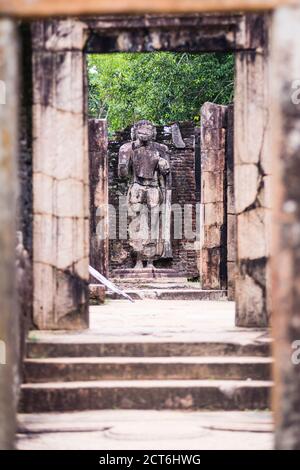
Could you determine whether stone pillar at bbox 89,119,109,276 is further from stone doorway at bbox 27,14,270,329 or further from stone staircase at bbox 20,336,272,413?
stone staircase at bbox 20,336,272,413

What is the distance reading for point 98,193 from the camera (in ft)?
40.5

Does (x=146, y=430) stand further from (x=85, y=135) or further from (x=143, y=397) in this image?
(x=85, y=135)

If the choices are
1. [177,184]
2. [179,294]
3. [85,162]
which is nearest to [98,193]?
[179,294]

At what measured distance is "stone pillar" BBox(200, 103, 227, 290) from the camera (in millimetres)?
11695

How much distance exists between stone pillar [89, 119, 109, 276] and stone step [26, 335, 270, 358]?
6.40 metres

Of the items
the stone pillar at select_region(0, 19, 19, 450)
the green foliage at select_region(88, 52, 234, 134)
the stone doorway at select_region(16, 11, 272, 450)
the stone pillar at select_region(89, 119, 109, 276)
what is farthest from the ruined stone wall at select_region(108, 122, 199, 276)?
the stone pillar at select_region(0, 19, 19, 450)

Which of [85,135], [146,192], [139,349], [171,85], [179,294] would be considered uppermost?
[171,85]

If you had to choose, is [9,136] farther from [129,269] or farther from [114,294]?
[129,269]

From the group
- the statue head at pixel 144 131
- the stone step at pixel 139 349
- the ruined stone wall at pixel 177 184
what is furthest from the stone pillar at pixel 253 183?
the ruined stone wall at pixel 177 184

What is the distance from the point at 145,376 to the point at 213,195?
629 centimetres

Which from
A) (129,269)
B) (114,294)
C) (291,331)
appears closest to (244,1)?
(291,331)

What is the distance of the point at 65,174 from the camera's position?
21.5 feet

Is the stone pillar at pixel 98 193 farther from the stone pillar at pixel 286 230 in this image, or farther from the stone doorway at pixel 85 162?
the stone pillar at pixel 286 230

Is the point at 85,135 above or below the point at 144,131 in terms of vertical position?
below
